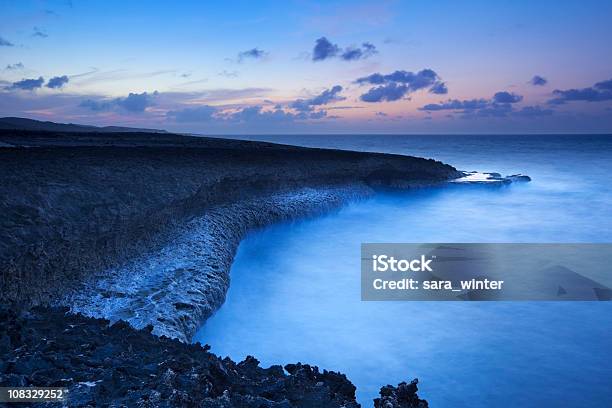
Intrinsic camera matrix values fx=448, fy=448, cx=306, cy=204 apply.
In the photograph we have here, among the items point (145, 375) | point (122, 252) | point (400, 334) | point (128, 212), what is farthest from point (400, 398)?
point (128, 212)

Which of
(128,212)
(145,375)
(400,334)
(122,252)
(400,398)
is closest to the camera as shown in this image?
(145,375)

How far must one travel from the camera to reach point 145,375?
5.29m

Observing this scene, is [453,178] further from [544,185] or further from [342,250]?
[342,250]

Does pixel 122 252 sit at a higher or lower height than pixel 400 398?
higher

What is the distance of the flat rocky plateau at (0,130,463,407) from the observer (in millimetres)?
5770

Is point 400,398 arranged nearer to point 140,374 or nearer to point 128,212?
point 140,374

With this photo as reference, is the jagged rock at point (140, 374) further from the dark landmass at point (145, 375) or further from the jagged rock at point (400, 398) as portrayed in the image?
the jagged rock at point (400, 398)

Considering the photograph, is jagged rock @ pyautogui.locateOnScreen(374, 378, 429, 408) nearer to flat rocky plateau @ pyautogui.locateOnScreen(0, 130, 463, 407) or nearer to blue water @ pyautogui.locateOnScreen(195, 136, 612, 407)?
Result: flat rocky plateau @ pyautogui.locateOnScreen(0, 130, 463, 407)

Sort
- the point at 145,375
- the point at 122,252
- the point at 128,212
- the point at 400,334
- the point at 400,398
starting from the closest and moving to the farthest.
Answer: the point at 145,375, the point at 400,398, the point at 400,334, the point at 122,252, the point at 128,212

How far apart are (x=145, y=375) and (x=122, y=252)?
279 inches

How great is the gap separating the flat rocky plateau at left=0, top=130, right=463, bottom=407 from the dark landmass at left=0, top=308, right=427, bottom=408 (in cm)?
3

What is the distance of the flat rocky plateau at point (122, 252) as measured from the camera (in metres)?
5.77

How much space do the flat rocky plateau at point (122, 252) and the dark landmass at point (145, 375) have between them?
0.08 ft

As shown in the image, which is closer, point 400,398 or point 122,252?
point 400,398
